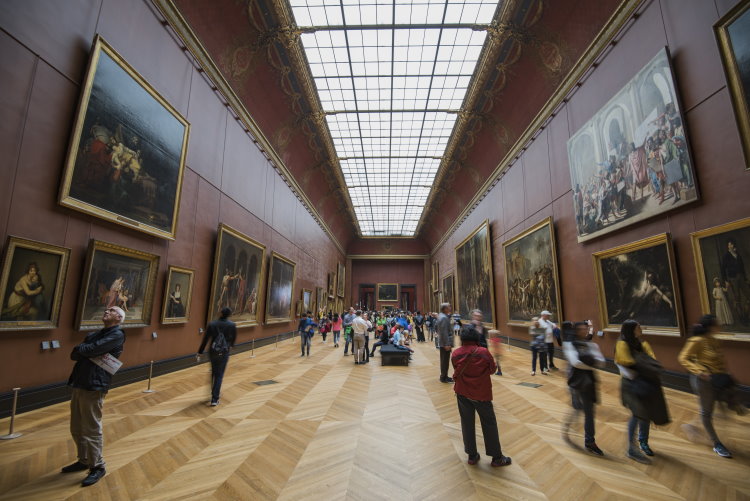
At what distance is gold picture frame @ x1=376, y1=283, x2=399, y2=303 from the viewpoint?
122 ft

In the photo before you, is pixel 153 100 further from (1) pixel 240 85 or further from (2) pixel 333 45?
(2) pixel 333 45

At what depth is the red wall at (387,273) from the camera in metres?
37.8

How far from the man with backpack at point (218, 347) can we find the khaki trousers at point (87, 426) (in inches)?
90.0

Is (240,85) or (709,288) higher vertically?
(240,85)

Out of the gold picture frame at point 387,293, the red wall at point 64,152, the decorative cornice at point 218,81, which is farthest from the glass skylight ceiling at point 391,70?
the gold picture frame at point 387,293

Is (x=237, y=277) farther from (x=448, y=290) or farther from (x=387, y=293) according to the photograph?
(x=387, y=293)

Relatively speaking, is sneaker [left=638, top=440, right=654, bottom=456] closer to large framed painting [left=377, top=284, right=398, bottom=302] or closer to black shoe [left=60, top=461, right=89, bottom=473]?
black shoe [left=60, top=461, right=89, bottom=473]

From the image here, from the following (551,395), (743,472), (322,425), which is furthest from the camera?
(551,395)

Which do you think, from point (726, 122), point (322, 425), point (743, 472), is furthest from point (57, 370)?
point (726, 122)

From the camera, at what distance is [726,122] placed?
5340 mm

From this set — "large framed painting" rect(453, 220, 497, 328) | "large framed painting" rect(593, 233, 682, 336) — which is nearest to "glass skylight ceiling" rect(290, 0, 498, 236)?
"large framed painting" rect(453, 220, 497, 328)

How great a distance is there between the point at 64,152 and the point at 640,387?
27.3 ft

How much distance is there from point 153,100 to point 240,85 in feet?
14.4

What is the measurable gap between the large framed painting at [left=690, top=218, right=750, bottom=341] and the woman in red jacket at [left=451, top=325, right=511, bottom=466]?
3.80 meters
